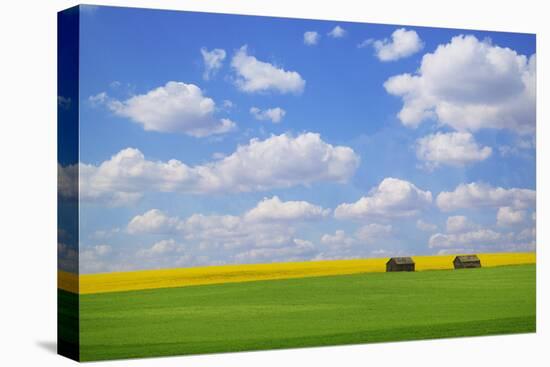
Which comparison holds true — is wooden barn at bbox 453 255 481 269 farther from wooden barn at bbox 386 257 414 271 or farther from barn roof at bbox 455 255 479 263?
wooden barn at bbox 386 257 414 271

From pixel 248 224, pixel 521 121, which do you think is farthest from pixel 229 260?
pixel 521 121

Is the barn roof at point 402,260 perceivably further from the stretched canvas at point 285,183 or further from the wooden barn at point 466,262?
the wooden barn at point 466,262

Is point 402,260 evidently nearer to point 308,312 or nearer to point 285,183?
point 308,312

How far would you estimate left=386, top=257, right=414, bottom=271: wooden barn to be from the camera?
56.1 feet

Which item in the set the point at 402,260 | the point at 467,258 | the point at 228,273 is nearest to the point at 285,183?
the point at 228,273

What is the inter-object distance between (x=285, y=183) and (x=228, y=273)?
1.45 metres

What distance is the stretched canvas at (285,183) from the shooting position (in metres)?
15.3

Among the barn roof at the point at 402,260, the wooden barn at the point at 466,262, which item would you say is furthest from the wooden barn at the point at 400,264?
the wooden barn at the point at 466,262

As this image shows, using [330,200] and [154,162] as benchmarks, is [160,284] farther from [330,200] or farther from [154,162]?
[330,200]

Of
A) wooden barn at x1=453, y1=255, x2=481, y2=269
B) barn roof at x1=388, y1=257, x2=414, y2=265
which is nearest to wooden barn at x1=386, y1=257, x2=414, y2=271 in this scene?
barn roof at x1=388, y1=257, x2=414, y2=265

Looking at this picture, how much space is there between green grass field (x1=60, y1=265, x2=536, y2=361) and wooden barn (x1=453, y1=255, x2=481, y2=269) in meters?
0.11

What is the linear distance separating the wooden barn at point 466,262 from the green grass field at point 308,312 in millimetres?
110

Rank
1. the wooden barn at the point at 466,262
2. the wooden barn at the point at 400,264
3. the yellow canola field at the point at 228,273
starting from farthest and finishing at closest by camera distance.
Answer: the wooden barn at the point at 466,262, the wooden barn at the point at 400,264, the yellow canola field at the point at 228,273

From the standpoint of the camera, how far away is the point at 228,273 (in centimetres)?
→ 1606
